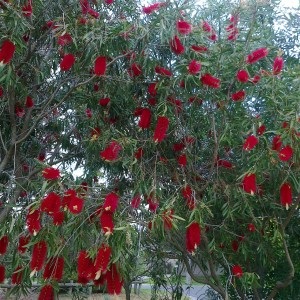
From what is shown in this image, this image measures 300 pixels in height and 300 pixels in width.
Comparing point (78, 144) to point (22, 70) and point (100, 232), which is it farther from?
point (100, 232)

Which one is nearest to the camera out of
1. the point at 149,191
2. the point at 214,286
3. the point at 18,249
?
the point at 18,249

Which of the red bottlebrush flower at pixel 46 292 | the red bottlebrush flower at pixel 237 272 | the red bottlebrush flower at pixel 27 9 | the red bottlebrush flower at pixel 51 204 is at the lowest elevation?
the red bottlebrush flower at pixel 46 292

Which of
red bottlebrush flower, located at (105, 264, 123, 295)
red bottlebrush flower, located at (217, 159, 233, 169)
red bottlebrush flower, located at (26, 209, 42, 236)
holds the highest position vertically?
red bottlebrush flower, located at (217, 159, 233, 169)

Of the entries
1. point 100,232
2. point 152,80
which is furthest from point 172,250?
point 100,232

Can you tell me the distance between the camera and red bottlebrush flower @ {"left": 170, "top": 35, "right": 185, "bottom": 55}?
3.40 m

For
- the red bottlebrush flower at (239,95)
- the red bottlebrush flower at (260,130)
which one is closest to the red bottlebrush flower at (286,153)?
the red bottlebrush flower at (260,130)

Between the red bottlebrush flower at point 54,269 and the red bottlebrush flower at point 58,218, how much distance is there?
0.19m

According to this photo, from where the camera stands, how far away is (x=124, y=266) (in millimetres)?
2795

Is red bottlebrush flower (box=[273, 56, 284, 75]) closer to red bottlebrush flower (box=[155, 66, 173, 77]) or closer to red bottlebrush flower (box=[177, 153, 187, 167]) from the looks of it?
red bottlebrush flower (box=[155, 66, 173, 77])

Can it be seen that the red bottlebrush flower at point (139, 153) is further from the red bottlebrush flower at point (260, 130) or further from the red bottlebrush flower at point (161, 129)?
the red bottlebrush flower at point (260, 130)

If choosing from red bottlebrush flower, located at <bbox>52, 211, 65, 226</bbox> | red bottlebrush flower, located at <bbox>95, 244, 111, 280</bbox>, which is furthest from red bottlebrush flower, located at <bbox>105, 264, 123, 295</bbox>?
red bottlebrush flower, located at <bbox>52, 211, 65, 226</bbox>

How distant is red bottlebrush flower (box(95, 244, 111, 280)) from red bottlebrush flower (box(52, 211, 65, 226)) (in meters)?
0.33

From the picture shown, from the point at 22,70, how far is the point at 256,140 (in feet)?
→ 6.18

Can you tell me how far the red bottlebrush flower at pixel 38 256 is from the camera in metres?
2.76
